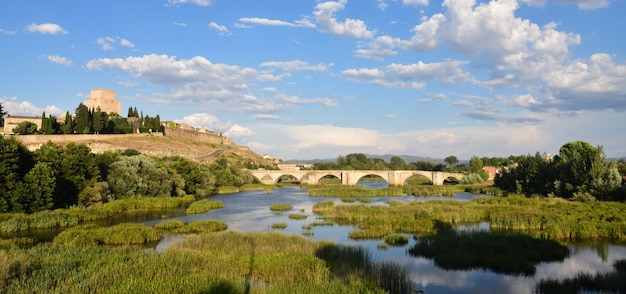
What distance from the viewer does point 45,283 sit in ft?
45.4

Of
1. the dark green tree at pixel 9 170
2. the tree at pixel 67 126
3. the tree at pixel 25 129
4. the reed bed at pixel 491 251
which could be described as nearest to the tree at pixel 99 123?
the tree at pixel 67 126

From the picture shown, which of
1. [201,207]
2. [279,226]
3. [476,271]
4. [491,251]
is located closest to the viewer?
[476,271]

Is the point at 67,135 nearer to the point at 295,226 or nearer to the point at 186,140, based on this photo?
the point at 186,140

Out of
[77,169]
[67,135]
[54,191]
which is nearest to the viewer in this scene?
[54,191]

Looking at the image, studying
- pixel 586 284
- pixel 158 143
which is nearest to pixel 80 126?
pixel 158 143

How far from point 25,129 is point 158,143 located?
33.0 meters

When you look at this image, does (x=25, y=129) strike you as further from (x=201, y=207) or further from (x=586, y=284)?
(x=586, y=284)

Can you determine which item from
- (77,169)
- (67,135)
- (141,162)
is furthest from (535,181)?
(67,135)

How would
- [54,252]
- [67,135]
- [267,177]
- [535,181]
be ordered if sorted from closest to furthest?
[54,252], [535,181], [67,135], [267,177]

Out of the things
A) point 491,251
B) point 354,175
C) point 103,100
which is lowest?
point 491,251

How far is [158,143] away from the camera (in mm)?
128500

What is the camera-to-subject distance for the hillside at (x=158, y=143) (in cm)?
10556

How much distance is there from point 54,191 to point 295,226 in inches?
936

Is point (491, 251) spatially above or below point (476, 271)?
above
